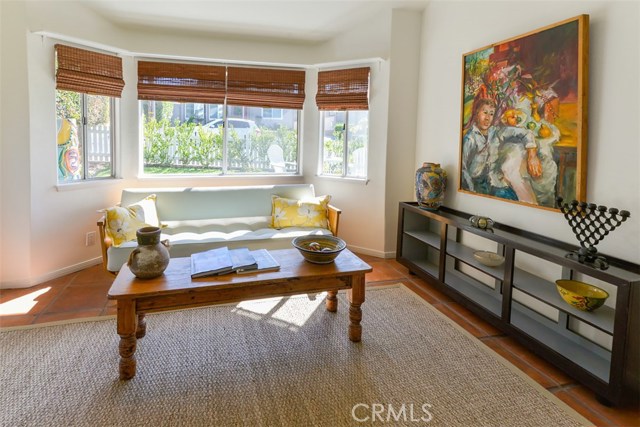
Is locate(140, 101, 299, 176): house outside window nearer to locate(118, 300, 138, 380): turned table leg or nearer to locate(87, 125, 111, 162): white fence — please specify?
locate(87, 125, 111, 162): white fence

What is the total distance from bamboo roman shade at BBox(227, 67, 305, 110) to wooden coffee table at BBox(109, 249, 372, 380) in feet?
8.34

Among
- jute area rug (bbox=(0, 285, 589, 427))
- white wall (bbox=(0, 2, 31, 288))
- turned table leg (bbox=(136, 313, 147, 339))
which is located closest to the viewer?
jute area rug (bbox=(0, 285, 589, 427))

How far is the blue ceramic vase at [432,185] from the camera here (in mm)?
3539

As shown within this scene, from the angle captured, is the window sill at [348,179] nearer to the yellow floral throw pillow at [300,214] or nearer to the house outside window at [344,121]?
the house outside window at [344,121]

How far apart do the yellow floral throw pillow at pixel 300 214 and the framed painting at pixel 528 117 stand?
4.41ft

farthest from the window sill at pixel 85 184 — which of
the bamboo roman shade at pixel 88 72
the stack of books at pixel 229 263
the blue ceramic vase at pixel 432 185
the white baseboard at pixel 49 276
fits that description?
the blue ceramic vase at pixel 432 185

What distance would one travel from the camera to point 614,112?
2201mm

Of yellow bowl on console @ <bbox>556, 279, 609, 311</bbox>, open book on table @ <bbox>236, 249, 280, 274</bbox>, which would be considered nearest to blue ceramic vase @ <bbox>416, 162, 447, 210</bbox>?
yellow bowl on console @ <bbox>556, 279, 609, 311</bbox>

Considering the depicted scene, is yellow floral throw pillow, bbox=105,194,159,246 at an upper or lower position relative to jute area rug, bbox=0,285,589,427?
upper

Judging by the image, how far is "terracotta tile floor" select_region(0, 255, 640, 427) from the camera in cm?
195

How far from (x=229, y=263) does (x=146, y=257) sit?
0.45 m

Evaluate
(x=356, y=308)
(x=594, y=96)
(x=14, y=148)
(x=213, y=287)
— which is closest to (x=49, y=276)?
(x=14, y=148)

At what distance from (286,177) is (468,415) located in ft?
11.4

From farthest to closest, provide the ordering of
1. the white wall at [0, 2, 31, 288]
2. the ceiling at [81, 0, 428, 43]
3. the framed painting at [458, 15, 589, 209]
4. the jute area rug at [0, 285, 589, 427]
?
the ceiling at [81, 0, 428, 43]
the white wall at [0, 2, 31, 288]
the framed painting at [458, 15, 589, 209]
the jute area rug at [0, 285, 589, 427]
